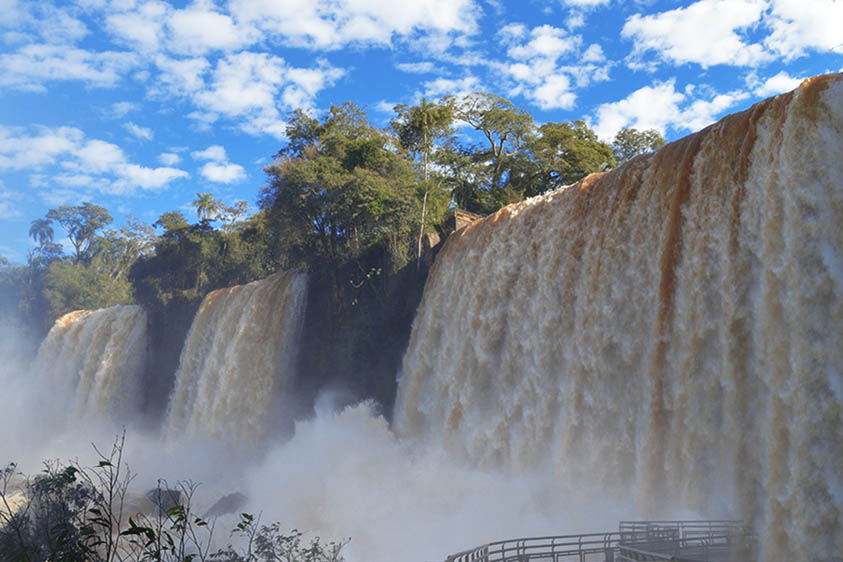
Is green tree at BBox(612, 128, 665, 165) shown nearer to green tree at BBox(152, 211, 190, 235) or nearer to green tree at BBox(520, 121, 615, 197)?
green tree at BBox(520, 121, 615, 197)

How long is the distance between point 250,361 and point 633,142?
2806 cm

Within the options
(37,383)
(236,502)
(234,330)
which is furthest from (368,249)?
(37,383)

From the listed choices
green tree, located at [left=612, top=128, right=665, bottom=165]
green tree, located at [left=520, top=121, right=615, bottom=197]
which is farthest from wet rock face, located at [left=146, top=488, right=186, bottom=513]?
green tree, located at [left=612, top=128, right=665, bottom=165]

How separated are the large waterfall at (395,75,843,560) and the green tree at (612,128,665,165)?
27.0 m

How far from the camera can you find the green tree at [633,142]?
41.2m

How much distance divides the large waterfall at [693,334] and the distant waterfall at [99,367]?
24114mm

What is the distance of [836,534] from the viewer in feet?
Result: 28.8

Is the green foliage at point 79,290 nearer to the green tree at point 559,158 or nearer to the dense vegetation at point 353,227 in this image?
the dense vegetation at point 353,227

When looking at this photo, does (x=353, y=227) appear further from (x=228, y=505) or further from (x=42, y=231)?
(x=42, y=231)

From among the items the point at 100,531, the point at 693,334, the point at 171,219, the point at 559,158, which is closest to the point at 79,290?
the point at 171,219

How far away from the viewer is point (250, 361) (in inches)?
1004

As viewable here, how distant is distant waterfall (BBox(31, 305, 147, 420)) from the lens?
34.5 meters

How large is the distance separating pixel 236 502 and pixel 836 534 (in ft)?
50.2

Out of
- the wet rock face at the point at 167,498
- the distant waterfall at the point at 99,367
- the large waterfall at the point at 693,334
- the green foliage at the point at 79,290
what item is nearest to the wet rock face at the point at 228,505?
the wet rock face at the point at 167,498
